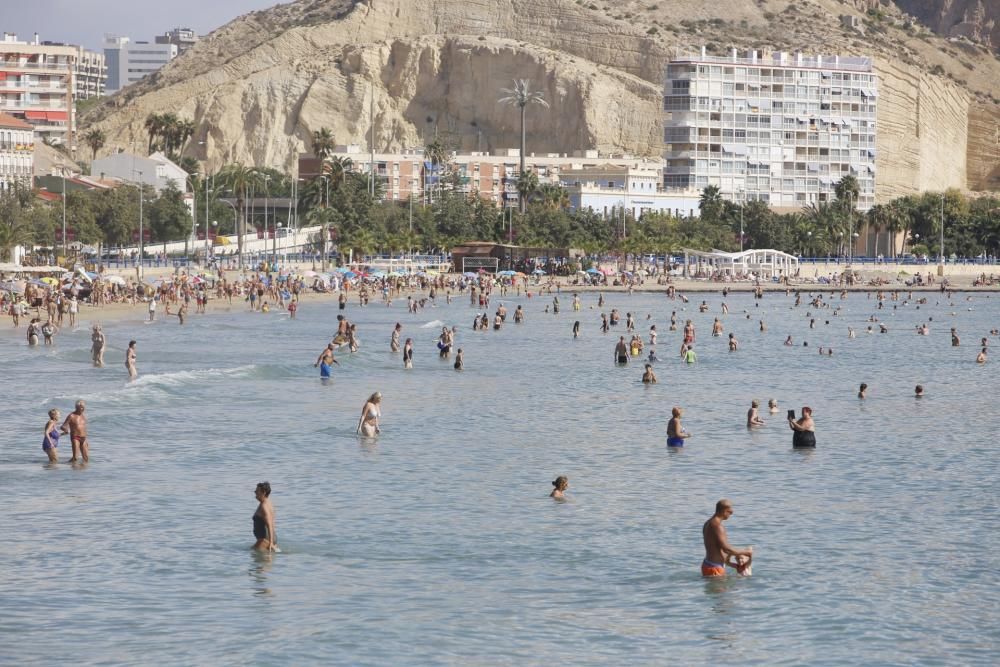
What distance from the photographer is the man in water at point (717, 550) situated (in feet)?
63.8

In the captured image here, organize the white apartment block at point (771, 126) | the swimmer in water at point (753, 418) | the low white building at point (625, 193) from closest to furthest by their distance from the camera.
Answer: the swimmer in water at point (753, 418) < the low white building at point (625, 193) < the white apartment block at point (771, 126)

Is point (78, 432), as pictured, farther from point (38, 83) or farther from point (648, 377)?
point (38, 83)

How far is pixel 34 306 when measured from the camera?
66500mm

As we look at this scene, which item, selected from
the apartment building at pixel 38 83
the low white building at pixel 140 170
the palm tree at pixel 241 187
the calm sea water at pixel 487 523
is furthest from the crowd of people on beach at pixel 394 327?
the apartment building at pixel 38 83

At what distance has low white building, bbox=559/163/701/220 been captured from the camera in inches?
5650

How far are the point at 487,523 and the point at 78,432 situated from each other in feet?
27.7

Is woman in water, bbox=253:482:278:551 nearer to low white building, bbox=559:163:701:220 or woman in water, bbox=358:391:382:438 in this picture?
woman in water, bbox=358:391:382:438

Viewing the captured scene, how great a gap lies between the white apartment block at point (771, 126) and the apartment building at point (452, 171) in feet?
25.6

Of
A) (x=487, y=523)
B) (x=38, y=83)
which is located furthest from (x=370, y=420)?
(x=38, y=83)

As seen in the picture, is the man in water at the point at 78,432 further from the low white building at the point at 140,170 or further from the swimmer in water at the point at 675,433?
the low white building at the point at 140,170

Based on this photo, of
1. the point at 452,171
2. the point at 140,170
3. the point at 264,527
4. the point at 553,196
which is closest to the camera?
the point at 264,527

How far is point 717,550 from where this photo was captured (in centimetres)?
1973

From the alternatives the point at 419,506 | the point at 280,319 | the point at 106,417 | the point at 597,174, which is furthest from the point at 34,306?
the point at 597,174

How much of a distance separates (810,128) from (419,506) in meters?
138
